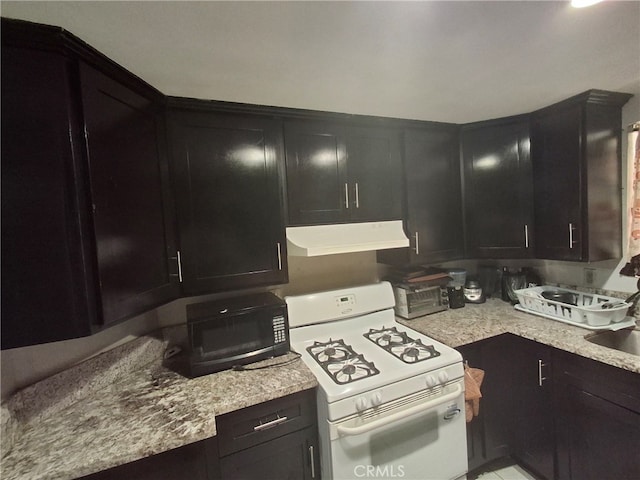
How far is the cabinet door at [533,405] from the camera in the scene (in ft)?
5.22

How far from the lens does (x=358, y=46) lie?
1.01 metres

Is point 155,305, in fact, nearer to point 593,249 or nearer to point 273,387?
point 273,387

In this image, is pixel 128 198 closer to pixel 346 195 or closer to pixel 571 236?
pixel 346 195

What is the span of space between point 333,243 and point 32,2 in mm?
1375

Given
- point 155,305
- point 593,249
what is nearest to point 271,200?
point 155,305

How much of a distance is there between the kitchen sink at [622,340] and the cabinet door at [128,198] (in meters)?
2.36

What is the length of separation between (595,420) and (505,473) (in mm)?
731

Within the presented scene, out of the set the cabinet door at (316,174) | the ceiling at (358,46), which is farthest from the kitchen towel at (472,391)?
the ceiling at (358,46)

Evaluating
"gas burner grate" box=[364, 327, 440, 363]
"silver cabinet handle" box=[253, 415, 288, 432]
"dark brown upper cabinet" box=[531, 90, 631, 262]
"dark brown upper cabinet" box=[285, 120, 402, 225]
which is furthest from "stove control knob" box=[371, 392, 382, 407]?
"dark brown upper cabinet" box=[531, 90, 631, 262]

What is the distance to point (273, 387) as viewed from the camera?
1226 mm

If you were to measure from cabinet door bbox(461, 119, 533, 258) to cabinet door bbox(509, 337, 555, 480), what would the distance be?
0.66 meters

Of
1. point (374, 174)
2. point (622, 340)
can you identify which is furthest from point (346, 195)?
point (622, 340)

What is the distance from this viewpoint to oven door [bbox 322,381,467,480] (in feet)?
3.97

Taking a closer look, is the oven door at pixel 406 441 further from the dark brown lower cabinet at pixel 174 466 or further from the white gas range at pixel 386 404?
the dark brown lower cabinet at pixel 174 466
